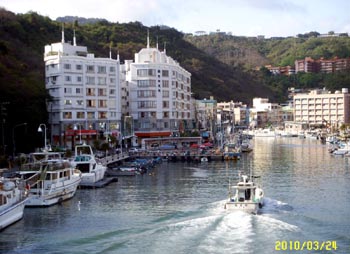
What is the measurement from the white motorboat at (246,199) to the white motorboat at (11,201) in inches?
508

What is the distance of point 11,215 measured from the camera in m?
35.9

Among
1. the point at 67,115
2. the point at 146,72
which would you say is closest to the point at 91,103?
the point at 67,115

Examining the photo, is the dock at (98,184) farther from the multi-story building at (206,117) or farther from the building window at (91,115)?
the multi-story building at (206,117)

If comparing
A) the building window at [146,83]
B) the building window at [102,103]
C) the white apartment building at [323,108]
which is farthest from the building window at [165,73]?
the white apartment building at [323,108]

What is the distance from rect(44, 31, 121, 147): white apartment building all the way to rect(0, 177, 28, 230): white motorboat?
41.4 m

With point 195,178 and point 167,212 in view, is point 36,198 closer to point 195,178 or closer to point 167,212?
point 167,212

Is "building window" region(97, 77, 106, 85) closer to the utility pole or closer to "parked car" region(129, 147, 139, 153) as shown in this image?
"parked car" region(129, 147, 139, 153)

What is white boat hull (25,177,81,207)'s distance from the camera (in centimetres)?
4267

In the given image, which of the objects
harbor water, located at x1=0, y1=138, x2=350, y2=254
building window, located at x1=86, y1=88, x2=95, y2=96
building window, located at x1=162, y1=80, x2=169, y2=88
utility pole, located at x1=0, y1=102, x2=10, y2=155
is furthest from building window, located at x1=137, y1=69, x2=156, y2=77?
harbor water, located at x1=0, y1=138, x2=350, y2=254

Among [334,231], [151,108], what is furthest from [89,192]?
[151,108]

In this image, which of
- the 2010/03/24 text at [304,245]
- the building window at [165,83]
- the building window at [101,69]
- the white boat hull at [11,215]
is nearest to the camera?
the 2010/03/24 text at [304,245]

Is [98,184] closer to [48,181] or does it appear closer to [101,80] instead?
[48,181]

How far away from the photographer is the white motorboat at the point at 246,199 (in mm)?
37188

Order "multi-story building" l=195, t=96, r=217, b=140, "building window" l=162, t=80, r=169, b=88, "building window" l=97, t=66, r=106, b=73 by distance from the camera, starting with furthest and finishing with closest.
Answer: "multi-story building" l=195, t=96, r=217, b=140
"building window" l=162, t=80, r=169, b=88
"building window" l=97, t=66, r=106, b=73
